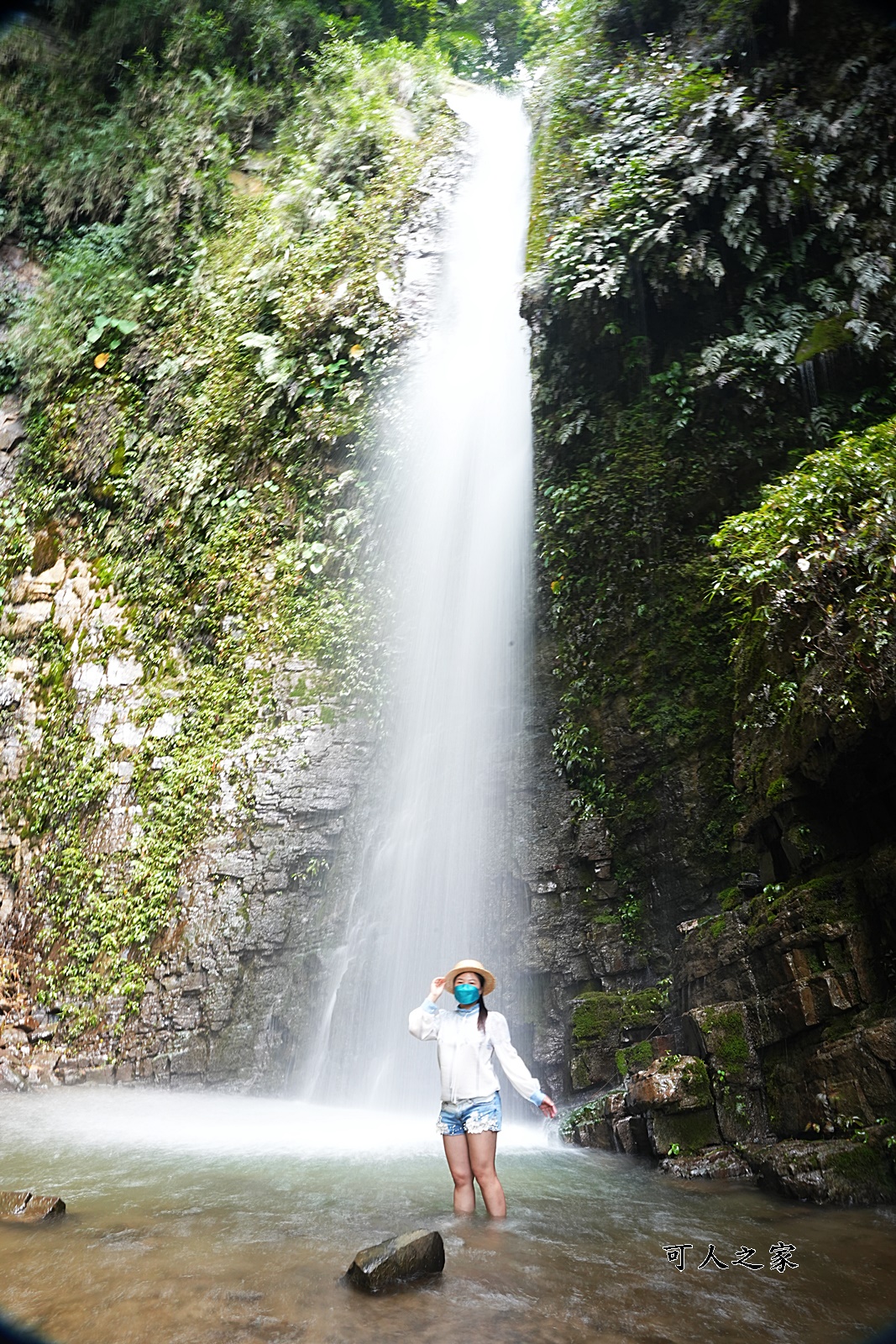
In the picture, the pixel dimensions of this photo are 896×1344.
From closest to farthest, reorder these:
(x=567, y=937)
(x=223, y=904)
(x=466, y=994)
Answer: (x=466, y=994)
(x=567, y=937)
(x=223, y=904)

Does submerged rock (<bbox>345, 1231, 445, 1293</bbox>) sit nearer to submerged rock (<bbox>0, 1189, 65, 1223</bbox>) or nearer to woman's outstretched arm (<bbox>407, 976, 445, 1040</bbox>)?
woman's outstretched arm (<bbox>407, 976, 445, 1040</bbox>)

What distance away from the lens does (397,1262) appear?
2797 mm

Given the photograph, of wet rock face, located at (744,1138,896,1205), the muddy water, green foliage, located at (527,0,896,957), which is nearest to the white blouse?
the muddy water

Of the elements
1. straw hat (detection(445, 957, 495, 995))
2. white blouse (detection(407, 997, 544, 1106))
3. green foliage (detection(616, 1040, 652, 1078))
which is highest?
straw hat (detection(445, 957, 495, 995))

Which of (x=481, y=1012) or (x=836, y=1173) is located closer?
(x=836, y=1173)

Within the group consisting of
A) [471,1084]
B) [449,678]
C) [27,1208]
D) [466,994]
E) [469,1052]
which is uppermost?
[449,678]

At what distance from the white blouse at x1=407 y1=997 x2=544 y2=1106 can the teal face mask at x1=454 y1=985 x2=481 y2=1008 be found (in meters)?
0.06

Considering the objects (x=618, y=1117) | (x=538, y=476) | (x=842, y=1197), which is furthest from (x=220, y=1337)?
(x=538, y=476)

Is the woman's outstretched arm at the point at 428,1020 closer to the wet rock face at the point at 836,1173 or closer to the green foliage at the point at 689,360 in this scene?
the wet rock face at the point at 836,1173

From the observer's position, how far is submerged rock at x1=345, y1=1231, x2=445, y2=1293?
2.73 metres

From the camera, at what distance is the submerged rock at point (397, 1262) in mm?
2732

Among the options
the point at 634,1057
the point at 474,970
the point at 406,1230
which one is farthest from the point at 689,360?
the point at 406,1230

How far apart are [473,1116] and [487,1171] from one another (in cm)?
23

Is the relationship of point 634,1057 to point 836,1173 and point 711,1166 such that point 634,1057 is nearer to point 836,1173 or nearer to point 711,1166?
point 711,1166
